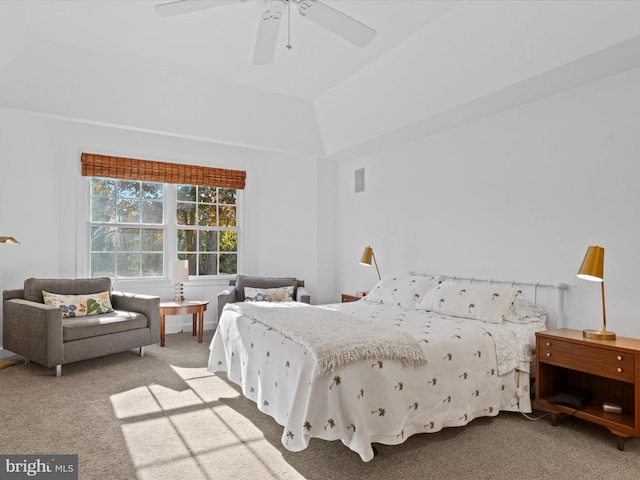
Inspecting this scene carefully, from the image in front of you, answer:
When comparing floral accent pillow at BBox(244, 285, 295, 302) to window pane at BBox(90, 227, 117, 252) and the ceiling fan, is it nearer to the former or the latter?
window pane at BBox(90, 227, 117, 252)

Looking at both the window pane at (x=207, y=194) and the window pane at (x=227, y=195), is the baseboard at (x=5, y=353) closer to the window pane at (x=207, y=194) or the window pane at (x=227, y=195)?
the window pane at (x=207, y=194)

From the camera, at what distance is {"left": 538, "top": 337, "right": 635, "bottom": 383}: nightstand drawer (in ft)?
8.13

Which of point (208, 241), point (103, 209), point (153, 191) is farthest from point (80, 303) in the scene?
point (208, 241)

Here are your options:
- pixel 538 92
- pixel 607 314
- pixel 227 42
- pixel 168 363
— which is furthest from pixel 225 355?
pixel 538 92

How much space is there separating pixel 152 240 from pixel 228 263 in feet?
3.52

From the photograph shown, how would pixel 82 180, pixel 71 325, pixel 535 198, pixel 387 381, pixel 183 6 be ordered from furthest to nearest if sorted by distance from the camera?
pixel 82 180
pixel 71 325
pixel 535 198
pixel 183 6
pixel 387 381

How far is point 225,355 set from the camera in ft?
11.5

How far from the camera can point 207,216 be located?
19.4ft

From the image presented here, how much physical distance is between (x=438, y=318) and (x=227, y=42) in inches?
117

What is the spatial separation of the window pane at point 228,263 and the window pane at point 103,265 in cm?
139

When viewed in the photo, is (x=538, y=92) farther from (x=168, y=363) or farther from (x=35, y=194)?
(x=35, y=194)

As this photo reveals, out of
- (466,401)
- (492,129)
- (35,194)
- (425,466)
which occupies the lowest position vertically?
(425,466)

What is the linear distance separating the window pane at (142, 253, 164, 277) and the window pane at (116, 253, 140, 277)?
0.24 ft

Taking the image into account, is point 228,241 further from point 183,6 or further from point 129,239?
point 183,6
